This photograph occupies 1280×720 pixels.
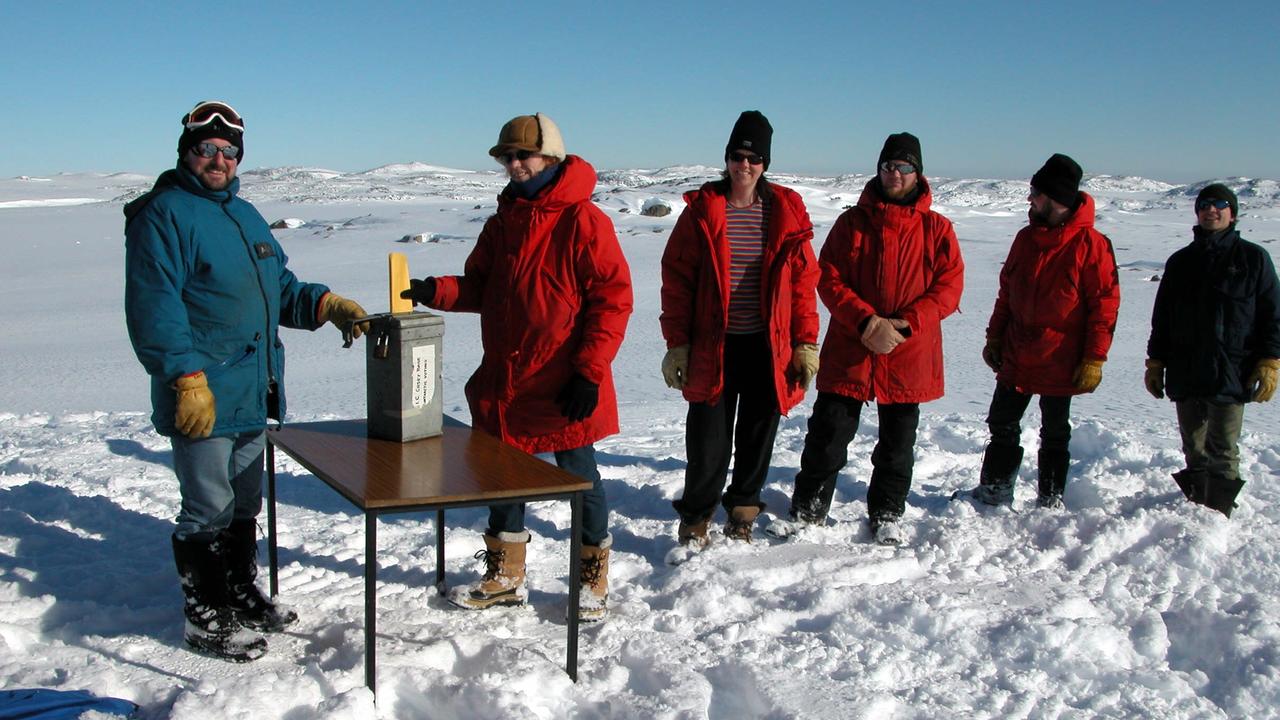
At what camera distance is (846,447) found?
3.95 meters

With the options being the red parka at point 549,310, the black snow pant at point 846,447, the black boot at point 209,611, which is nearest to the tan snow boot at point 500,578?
the red parka at point 549,310

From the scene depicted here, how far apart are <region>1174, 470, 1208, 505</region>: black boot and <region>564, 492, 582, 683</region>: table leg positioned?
2.88m

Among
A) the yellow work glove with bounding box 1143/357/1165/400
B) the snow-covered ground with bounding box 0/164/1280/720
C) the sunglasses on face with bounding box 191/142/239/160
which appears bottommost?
the snow-covered ground with bounding box 0/164/1280/720

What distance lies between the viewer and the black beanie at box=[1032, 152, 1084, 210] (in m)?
3.93

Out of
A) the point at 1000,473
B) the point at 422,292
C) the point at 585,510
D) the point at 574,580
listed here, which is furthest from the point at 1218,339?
the point at 422,292

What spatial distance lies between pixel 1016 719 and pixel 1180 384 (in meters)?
2.22

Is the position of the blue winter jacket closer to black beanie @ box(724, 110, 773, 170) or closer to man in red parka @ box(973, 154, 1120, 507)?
black beanie @ box(724, 110, 773, 170)

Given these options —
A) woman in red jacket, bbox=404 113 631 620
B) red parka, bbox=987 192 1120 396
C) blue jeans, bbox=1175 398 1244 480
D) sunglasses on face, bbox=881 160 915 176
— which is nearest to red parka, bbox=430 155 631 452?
woman in red jacket, bbox=404 113 631 620

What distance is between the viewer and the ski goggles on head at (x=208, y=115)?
2.69 meters

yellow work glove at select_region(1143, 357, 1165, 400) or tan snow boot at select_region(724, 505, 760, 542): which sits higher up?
yellow work glove at select_region(1143, 357, 1165, 400)

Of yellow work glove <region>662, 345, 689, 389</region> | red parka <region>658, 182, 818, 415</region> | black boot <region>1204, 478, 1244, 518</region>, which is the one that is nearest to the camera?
red parka <region>658, 182, 818, 415</region>

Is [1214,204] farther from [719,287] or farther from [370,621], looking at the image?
[370,621]

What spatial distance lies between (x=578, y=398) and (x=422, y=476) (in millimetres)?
610

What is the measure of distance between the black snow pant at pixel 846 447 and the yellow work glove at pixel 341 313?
6.14 feet
